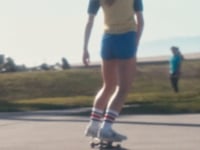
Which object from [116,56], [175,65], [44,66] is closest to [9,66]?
[44,66]

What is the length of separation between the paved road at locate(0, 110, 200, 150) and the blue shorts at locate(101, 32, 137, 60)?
0.97 meters

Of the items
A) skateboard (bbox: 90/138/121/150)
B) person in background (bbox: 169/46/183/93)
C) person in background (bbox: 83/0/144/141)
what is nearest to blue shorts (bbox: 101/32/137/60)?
person in background (bbox: 83/0/144/141)

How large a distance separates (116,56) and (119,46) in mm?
109

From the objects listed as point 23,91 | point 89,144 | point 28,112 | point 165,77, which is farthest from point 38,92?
point 89,144

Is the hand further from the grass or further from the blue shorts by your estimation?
the grass

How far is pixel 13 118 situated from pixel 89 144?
5.78m

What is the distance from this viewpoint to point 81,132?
12.7m

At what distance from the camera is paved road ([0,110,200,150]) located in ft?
35.7

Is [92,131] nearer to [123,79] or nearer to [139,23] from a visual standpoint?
[123,79]

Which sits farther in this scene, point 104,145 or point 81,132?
point 81,132

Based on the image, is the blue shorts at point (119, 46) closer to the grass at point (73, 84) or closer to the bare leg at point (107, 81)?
the bare leg at point (107, 81)

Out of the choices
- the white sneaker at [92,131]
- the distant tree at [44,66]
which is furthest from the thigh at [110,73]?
the distant tree at [44,66]

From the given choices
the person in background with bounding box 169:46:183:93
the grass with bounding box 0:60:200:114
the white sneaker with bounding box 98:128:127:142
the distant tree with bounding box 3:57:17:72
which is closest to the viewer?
the white sneaker with bounding box 98:128:127:142

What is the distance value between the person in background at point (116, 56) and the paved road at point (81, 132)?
34cm
